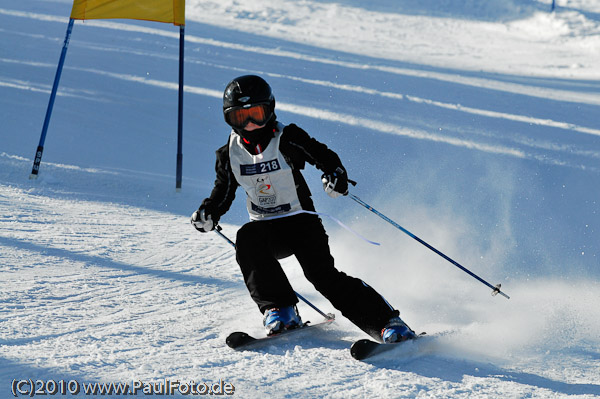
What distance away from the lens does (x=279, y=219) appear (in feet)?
12.1

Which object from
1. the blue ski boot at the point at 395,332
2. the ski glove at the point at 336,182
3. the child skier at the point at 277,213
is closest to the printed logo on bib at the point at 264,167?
the child skier at the point at 277,213

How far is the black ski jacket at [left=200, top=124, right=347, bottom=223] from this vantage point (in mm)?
3537

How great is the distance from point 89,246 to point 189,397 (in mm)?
2554

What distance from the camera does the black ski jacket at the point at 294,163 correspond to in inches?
139

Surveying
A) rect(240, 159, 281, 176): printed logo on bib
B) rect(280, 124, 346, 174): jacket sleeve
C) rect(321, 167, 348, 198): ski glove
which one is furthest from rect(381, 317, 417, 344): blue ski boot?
rect(240, 159, 281, 176): printed logo on bib

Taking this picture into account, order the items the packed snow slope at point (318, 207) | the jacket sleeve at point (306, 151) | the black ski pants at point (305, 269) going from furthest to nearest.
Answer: the jacket sleeve at point (306, 151) < the black ski pants at point (305, 269) < the packed snow slope at point (318, 207)

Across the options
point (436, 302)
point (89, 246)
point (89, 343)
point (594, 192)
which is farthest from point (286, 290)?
point (594, 192)

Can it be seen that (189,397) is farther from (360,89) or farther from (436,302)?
(360,89)

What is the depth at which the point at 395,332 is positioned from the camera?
3.31 metres

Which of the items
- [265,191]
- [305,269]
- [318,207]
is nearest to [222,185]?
[265,191]

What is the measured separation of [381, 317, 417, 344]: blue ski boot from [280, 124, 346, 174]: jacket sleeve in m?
0.81

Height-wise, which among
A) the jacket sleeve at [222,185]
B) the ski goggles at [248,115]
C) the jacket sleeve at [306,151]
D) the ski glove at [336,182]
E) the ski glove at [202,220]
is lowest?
the ski glove at [202,220]

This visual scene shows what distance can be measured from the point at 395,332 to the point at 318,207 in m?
3.56

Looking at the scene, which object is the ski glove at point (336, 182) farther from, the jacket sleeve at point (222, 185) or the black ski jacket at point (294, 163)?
the jacket sleeve at point (222, 185)
